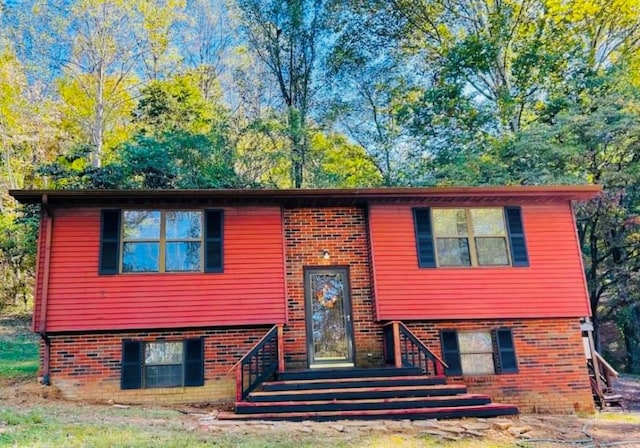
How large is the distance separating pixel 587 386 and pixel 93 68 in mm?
21944

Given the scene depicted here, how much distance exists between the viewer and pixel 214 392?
8.04 m

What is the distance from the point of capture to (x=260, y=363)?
8.23 meters


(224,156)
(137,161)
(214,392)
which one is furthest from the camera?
(224,156)

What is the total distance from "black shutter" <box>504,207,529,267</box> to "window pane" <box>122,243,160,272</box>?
6.73 m

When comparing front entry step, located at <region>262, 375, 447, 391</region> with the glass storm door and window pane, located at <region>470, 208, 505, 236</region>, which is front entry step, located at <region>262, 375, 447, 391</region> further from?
window pane, located at <region>470, 208, 505, 236</region>

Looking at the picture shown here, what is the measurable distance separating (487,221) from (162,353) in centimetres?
660

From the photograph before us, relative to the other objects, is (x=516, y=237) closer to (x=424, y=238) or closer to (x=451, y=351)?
(x=424, y=238)

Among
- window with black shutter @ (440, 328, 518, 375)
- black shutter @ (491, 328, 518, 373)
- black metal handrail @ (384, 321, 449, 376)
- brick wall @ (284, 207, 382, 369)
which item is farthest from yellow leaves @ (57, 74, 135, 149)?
black shutter @ (491, 328, 518, 373)

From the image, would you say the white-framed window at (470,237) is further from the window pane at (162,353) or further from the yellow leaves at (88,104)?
the yellow leaves at (88,104)

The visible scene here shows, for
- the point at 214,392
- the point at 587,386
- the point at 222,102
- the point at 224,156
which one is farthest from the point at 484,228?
the point at 222,102

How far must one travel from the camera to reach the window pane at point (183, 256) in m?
8.34

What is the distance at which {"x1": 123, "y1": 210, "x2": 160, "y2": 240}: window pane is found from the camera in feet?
27.4

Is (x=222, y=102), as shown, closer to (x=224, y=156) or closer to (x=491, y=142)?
(x=224, y=156)

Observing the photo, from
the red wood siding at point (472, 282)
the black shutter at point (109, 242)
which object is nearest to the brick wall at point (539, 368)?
the red wood siding at point (472, 282)
